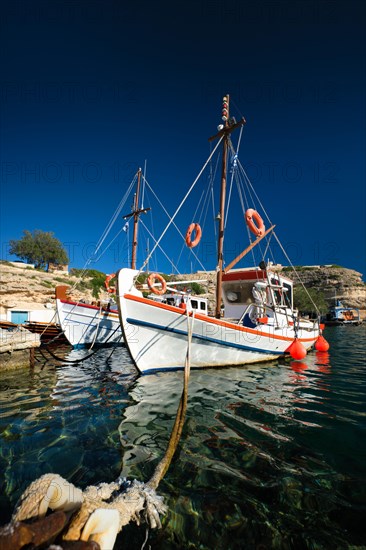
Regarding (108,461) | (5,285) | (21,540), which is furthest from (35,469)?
(5,285)

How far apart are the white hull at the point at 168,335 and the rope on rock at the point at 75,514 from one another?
5825 mm

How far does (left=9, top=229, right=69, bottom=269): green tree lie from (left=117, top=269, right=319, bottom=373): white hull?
55638 mm

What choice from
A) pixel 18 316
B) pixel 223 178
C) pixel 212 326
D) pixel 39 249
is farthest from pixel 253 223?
pixel 39 249

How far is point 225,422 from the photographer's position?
5492 mm

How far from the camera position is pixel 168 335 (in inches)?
372

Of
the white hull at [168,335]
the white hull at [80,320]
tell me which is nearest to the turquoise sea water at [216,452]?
the white hull at [168,335]

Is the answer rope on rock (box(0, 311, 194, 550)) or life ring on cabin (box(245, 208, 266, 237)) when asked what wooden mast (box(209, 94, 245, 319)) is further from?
rope on rock (box(0, 311, 194, 550))

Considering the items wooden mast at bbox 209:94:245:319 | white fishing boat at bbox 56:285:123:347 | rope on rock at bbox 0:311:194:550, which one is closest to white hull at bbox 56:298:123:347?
white fishing boat at bbox 56:285:123:347

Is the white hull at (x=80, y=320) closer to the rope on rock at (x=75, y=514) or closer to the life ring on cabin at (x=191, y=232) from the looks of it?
the life ring on cabin at (x=191, y=232)

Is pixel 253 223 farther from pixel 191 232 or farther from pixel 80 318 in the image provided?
pixel 80 318

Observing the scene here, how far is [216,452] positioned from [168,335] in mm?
5299


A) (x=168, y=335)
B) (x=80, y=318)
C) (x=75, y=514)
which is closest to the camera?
(x=75, y=514)

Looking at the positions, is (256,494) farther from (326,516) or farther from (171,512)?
(171,512)

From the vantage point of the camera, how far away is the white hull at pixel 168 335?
30.0 feet
